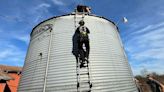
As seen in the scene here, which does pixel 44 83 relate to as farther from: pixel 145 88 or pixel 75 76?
pixel 145 88

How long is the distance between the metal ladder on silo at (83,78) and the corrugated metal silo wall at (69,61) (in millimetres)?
233

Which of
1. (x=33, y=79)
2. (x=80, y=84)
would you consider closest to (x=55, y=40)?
(x=33, y=79)

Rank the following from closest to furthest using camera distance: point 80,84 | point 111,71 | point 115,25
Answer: point 80,84
point 111,71
point 115,25

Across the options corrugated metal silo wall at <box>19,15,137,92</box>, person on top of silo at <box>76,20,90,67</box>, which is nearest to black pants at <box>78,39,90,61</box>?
person on top of silo at <box>76,20,90,67</box>

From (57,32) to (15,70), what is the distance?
1913cm

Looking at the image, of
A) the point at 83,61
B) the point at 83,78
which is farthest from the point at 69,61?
the point at 83,78

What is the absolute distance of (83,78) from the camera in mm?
10734

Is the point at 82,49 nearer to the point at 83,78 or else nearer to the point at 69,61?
the point at 69,61

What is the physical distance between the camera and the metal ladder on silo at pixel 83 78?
1047 cm

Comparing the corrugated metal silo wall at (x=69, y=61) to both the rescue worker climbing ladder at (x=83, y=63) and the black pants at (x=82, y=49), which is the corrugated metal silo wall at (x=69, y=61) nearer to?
the rescue worker climbing ladder at (x=83, y=63)

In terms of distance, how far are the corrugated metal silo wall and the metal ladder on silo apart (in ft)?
0.77

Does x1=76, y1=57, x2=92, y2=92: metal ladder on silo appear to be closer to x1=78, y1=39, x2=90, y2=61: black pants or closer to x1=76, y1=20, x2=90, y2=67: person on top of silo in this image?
x1=76, y1=20, x2=90, y2=67: person on top of silo

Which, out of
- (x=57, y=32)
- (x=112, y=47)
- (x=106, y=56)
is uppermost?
(x=57, y=32)

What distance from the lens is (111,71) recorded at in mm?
11727
